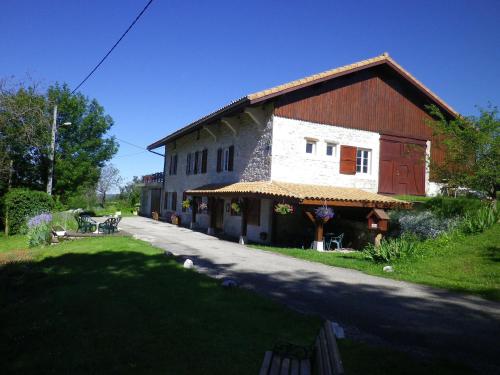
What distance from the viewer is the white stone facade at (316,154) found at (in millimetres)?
17625

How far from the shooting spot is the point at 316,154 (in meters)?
18.5

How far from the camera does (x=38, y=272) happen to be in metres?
10.8

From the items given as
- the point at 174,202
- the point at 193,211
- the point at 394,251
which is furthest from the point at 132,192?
the point at 394,251

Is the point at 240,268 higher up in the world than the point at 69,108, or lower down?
lower down

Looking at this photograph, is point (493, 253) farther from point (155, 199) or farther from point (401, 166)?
point (155, 199)

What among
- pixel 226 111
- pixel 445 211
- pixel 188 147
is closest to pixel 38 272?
pixel 226 111

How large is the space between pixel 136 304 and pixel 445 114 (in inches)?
752

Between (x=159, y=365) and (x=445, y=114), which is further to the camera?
(x=445, y=114)

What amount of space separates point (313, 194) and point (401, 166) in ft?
23.6

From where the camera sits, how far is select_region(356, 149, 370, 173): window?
19688mm

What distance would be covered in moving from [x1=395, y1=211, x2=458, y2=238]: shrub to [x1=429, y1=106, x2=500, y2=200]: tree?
85.7 inches

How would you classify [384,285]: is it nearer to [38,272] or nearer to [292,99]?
[38,272]

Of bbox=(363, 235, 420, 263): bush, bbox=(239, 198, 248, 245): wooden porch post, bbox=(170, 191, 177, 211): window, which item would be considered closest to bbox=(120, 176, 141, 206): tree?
bbox=(170, 191, 177, 211): window

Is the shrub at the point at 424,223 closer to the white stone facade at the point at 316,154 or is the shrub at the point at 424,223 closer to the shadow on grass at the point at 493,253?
the shadow on grass at the point at 493,253
